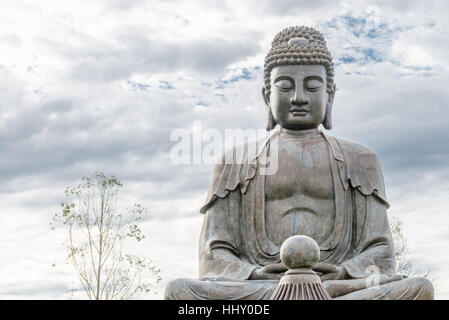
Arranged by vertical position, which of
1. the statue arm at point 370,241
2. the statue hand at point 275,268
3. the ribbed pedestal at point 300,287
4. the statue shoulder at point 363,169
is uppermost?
the statue shoulder at point 363,169

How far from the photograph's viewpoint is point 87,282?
13.8m

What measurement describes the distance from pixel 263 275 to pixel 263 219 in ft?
2.64

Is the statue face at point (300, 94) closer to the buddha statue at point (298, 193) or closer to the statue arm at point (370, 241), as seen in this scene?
the buddha statue at point (298, 193)

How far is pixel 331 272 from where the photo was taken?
7.64 meters

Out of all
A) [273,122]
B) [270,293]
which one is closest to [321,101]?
[273,122]

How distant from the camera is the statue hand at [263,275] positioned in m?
7.67

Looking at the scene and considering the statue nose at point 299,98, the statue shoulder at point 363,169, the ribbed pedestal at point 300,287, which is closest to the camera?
the ribbed pedestal at point 300,287

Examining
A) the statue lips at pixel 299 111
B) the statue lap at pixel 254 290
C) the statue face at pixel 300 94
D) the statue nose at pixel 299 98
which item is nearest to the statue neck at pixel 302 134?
the statue face at pixel 300 94

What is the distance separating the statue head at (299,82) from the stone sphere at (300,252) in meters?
2.46

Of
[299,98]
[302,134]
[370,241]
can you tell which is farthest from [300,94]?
[370,241]

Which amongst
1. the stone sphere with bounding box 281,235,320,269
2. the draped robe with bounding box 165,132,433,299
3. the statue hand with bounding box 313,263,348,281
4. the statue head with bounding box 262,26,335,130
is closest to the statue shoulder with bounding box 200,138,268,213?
the draped robe with bounding box 165,132,433,299

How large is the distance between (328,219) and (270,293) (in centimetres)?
140

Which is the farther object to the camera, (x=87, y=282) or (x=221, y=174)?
(x=87, y=282)
